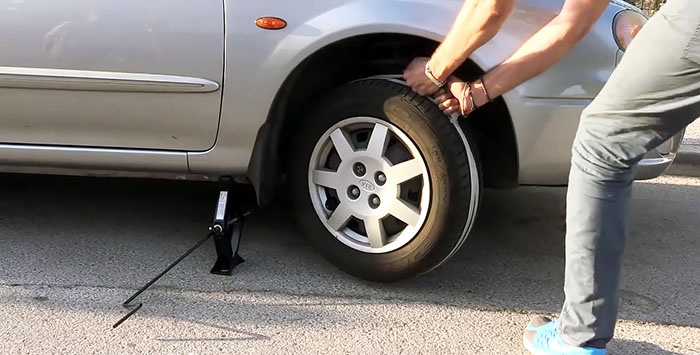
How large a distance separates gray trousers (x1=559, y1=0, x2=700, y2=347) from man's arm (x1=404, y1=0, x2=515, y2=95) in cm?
41

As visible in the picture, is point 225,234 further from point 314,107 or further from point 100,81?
point 100,81

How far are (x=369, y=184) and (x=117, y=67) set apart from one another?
3.29 feet

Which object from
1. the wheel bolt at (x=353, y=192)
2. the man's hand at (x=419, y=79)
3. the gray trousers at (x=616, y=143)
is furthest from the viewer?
the wheel bolt at (x=353, y=192)

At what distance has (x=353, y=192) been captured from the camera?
9.43 feet

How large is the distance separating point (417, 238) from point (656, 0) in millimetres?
5808

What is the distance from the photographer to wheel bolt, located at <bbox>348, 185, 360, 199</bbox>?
9.39 feet

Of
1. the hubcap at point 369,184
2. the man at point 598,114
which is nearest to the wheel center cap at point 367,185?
the hubcap at point 369,184

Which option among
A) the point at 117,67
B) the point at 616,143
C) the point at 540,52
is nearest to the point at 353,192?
the point at 540,52

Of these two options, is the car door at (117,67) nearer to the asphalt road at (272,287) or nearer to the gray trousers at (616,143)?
the asphalt road at (272,287)

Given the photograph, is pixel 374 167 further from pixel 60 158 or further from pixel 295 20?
pixel 60 158

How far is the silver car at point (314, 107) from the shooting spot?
8.80ft

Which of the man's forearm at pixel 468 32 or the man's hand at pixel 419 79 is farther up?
the man's forearm at pixel 468 32

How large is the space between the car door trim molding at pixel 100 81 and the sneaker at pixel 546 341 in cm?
138

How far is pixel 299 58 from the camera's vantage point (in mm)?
2738
